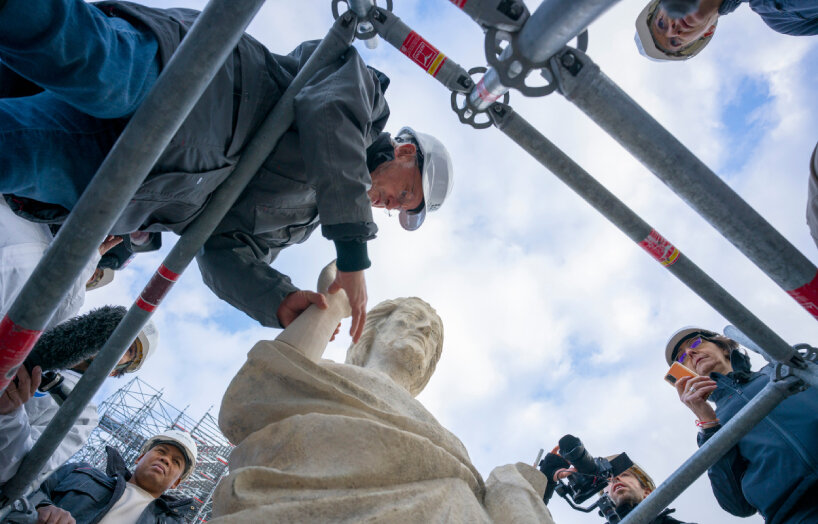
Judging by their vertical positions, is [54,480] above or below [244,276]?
below

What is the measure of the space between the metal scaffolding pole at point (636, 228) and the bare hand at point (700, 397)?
47.7 inches

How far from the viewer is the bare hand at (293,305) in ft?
8.29

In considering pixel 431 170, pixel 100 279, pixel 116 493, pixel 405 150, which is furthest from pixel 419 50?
pixel 100 279

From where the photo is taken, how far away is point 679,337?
4500 millimetres

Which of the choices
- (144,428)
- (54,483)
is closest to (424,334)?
(54,483)

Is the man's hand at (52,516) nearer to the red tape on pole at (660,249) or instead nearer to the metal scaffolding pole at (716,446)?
the metal scaffolding pole at (716,446)

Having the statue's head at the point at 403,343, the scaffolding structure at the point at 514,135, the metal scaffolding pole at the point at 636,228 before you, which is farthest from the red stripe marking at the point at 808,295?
the statue's head at the point at 403,343

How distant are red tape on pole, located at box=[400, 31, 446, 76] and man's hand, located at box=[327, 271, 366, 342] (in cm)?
94

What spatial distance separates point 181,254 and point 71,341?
1.22 m

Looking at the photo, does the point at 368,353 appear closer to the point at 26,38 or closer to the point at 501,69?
the point at 501,69

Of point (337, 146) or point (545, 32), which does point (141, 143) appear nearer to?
point (337, 146)

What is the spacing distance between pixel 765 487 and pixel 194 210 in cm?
326

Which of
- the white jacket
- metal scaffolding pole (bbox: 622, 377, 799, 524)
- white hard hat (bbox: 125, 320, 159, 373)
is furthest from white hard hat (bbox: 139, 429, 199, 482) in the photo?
metal scaffolding pole (bbox: 622, 377, 799, 524)

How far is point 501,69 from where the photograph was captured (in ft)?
5.20
